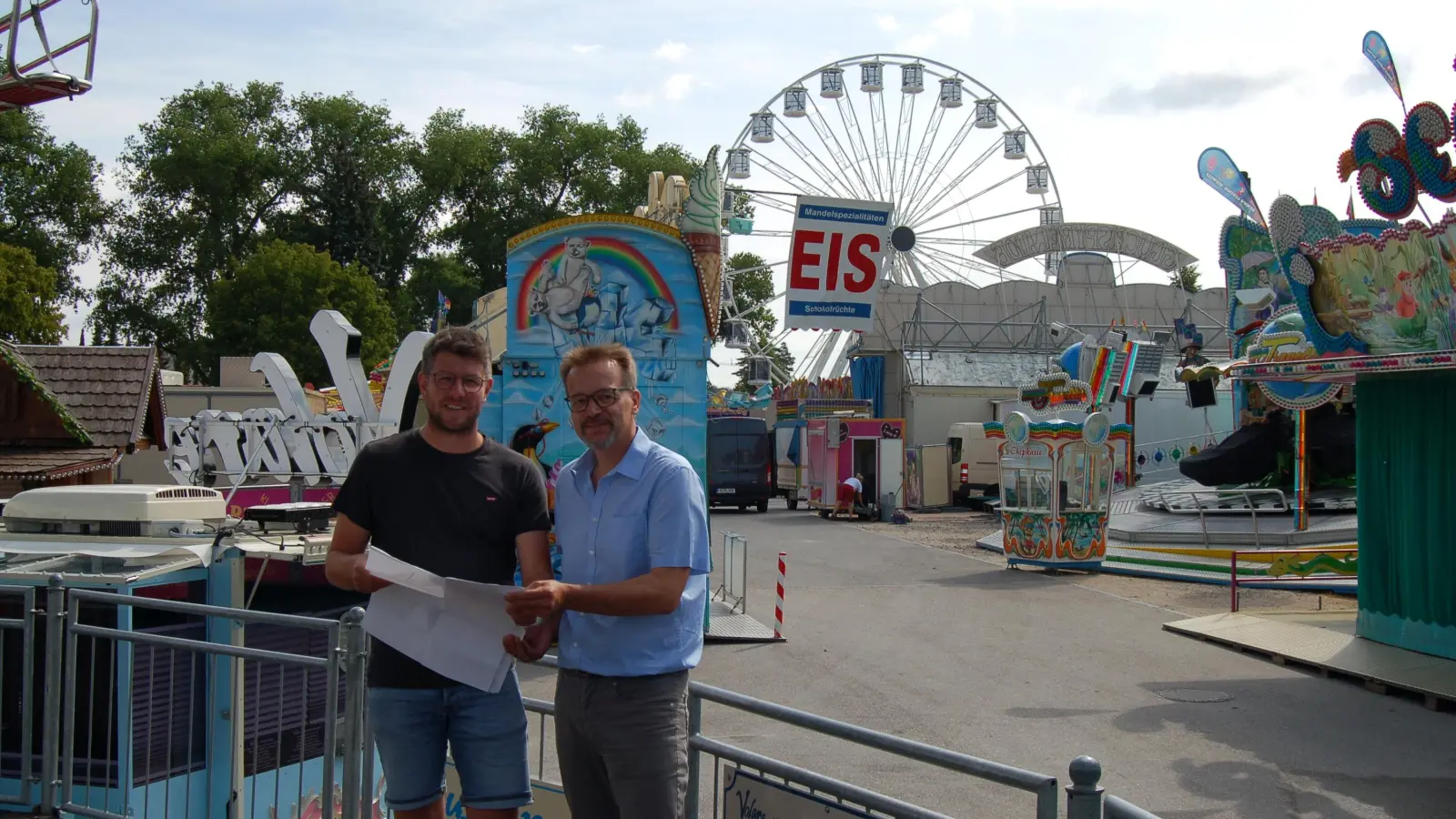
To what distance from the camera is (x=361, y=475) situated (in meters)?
3.70

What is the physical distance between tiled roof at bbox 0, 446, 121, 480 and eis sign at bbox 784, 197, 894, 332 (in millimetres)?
6870

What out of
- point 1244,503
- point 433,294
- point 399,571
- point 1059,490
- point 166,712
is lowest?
point 166,712

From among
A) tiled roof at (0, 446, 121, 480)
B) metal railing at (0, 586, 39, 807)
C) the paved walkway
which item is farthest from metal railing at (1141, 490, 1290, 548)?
metal railing at (0, 586, 39, 807)

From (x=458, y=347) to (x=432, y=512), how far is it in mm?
489

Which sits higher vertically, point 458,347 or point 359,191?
point 359,191

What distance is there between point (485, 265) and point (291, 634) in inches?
2073

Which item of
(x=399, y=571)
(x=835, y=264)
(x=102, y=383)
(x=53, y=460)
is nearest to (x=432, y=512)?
(x=399, y=571)

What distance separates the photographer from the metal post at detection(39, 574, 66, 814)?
5.11m

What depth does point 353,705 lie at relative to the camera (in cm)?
432

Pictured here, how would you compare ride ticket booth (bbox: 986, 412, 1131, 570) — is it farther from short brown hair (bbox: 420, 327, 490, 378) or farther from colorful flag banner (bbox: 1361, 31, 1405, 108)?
short brown hair (bbox: 420, 327, 490, 378)

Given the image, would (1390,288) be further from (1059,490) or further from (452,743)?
(452,743)

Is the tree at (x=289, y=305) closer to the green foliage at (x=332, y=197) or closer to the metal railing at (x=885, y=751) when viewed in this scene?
the green foliage at (x=332, y=197)

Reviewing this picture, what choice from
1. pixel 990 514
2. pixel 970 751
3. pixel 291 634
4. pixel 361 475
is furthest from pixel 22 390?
pixel 990 514

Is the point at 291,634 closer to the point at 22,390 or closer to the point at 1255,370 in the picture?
the point at 22,390
